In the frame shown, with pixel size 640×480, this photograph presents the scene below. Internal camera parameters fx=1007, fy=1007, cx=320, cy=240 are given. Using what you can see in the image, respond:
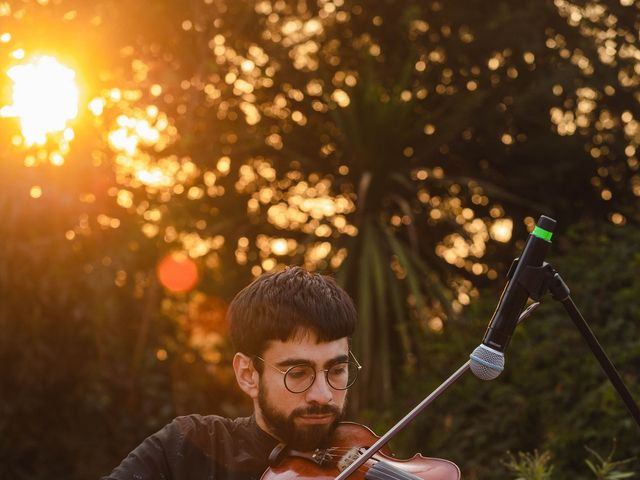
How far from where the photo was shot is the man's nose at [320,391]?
8.40 feet

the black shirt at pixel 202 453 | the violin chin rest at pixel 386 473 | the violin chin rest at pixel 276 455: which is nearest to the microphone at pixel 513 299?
the violin chin rest at pixel 386 473

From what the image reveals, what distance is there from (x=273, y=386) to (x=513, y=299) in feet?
2.68

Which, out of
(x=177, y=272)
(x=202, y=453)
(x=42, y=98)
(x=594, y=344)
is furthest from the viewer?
(x=177, y=272)

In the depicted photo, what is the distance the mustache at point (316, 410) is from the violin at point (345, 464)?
99mm

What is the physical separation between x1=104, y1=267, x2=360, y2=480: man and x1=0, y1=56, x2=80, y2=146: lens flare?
3.78 meters

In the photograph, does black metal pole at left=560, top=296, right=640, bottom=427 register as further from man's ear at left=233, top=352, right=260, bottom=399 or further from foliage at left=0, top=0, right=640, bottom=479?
foliage at left=0, top=0, right=640, bottom=479

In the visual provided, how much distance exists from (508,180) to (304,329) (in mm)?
5764

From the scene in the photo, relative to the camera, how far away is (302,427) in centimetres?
261

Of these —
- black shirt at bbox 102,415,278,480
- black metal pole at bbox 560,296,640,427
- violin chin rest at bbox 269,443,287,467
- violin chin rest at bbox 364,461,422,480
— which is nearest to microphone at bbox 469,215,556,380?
black metal pole at bbox 560,296,640,427

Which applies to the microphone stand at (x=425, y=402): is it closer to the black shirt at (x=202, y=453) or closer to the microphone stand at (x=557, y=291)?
the microphone stand at (x=557, y=291)

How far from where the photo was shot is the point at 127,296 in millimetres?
7637

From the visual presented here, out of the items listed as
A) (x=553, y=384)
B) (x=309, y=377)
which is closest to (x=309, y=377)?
(x=309, y=377)

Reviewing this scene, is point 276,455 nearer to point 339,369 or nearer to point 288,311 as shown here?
point 339,369

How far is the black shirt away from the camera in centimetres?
270
